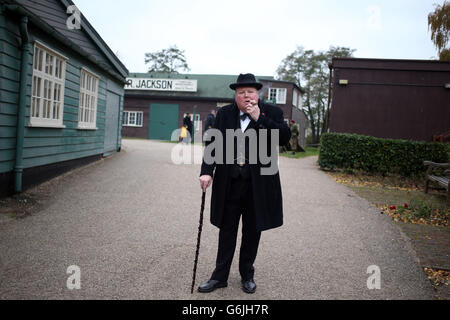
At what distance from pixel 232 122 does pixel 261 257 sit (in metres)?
1.95

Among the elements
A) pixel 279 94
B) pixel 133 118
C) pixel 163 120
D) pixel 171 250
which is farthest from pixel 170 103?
pixel 171 250

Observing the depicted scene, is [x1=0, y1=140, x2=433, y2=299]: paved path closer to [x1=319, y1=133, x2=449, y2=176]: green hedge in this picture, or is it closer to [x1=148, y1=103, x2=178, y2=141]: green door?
[x1=319, y1=133, x2=449, y2=176]: green hedge

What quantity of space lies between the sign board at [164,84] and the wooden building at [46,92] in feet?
62.6

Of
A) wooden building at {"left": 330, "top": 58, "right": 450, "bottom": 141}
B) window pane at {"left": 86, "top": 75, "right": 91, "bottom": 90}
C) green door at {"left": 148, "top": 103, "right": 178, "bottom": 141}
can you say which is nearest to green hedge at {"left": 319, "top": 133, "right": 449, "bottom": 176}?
wooden building at {"left": 330, "top": 58, "right": 450, "bottom": 141}

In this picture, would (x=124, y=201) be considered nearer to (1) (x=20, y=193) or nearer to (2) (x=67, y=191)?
(2) (x=67, y=191)

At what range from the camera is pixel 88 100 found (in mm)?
11422

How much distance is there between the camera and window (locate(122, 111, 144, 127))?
3212 cm

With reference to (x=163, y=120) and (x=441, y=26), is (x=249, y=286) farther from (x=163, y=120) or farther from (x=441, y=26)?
(x=163, y=120)

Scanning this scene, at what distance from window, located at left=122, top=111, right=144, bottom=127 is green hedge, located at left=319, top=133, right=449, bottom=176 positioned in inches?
874

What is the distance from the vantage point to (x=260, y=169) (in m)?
3.54

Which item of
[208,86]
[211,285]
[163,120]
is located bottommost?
[211,285]

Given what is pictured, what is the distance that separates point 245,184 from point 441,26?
18.5m

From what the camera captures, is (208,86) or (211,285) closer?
(211,285)

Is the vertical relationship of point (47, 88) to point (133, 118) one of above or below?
below
